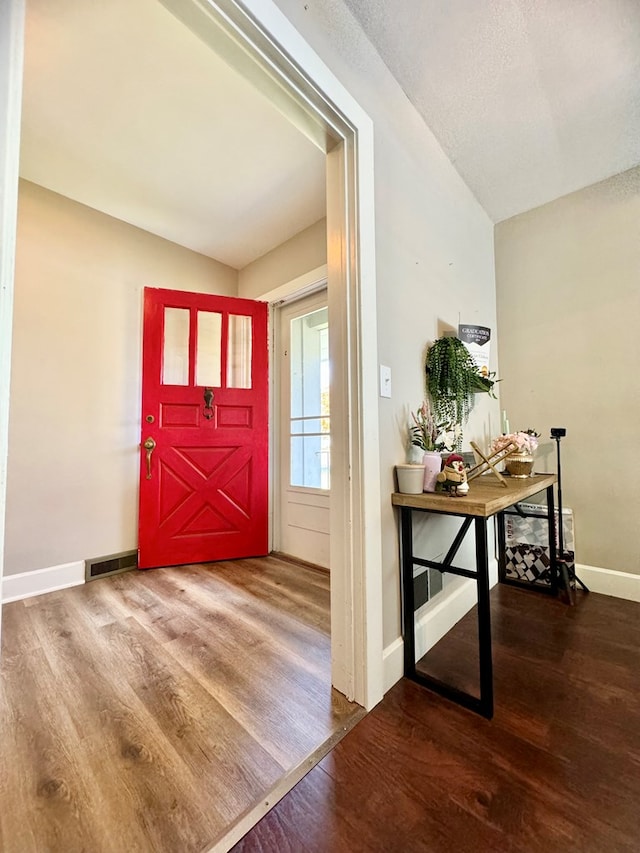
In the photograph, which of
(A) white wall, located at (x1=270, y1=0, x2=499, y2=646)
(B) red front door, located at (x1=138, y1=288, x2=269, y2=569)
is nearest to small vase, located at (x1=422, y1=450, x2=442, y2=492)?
(A) white wall, located at (x1=270, y1=0, x2=499, y2=646)

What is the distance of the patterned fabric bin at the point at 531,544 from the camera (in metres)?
2.19

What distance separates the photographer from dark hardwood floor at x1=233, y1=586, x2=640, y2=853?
2.65 ft

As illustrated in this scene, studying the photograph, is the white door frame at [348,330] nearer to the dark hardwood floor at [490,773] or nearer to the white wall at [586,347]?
the dark hardwood floor at [490,773]

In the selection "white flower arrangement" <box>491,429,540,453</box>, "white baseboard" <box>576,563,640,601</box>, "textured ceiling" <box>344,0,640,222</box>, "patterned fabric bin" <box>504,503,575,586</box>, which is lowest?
"white baseboard" <box>576,563,640,601</box>

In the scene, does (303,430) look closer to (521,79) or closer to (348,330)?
(348,330)

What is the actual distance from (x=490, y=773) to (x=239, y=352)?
2700mm

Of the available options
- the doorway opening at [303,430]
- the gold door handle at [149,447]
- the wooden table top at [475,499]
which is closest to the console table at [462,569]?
the wooden table top at [475,499]

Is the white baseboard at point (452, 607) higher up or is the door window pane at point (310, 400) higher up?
the door window pane at point (310, 400)

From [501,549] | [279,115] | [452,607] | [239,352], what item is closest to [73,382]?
[239,352]

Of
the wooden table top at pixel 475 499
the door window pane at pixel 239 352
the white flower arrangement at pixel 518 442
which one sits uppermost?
the door window pane at pixel 239 352

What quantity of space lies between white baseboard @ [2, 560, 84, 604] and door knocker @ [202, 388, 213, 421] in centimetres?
126

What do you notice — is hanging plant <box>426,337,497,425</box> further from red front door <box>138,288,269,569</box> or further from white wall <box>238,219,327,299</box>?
red front door <box>138,288,269,569</box>

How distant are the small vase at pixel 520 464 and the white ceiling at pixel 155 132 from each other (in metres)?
2.03

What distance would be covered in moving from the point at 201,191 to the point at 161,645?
2609 mm
